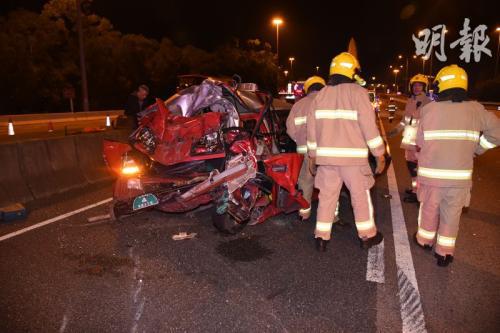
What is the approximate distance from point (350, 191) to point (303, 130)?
1.19 meters

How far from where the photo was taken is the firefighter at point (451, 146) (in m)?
4.16

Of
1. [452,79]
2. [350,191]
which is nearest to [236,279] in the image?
[350,191]

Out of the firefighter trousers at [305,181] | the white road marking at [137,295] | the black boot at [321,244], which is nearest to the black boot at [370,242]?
the black boot at [321,244]

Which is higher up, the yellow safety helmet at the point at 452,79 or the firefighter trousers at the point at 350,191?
the yellow safety helmet at the point at 452,79

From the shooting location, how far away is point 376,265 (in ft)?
13.7

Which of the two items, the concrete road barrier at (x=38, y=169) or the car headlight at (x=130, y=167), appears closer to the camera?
the car headlight at (x=130, y=167)

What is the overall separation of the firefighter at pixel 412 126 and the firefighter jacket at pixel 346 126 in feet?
7.80

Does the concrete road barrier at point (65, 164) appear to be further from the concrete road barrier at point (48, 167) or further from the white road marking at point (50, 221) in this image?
the white road marking at point (50, 221)

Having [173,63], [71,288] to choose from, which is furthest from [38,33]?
[71,288]

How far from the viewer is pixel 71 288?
370cm

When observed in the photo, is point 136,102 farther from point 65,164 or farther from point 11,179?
point 11,179

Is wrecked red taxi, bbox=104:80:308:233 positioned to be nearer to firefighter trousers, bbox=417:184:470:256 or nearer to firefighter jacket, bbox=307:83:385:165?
firefighter jacket, bbox=307:83:385:165

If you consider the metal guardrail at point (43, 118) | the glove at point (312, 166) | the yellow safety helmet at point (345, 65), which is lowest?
the metal guardrail at point (43, 118)

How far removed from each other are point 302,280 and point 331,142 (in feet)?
4.45
